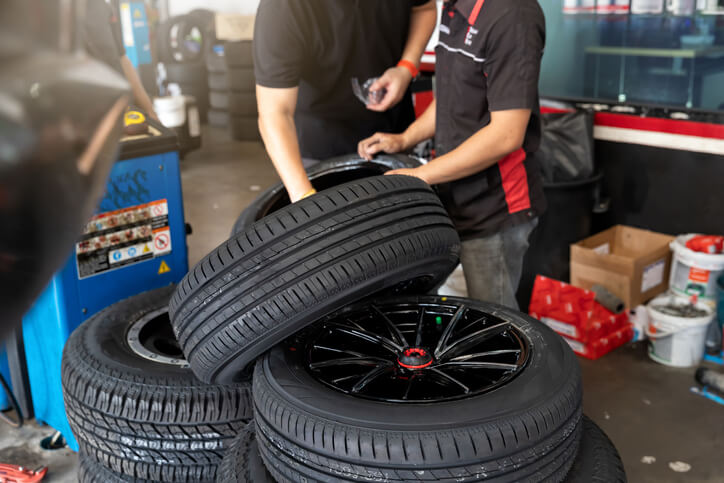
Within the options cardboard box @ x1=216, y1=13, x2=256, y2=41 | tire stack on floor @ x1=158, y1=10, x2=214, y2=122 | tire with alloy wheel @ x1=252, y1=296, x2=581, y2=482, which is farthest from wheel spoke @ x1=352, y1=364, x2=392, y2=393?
tire stack on floor @ x1=158, y1=10, x2=214, y2=122

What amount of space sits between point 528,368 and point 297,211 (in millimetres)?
560

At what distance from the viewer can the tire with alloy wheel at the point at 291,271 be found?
4.55ft

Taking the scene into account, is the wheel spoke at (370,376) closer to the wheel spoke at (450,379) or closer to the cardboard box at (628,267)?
the wheel spoke at (450,379)

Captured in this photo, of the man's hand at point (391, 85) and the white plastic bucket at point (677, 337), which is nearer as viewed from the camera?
the man's hand at point (391, 85)

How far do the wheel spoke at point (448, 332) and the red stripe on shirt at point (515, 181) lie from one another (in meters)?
0.42

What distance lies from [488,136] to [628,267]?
1.71 m

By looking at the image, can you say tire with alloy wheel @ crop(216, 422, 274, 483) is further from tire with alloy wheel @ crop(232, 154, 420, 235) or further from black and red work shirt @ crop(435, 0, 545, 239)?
black and red work shirt @ crop(435, 0, 545, 239)

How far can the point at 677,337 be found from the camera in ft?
9.57

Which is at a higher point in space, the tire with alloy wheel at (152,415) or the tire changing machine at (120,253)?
the tire changing machine at (120,253)

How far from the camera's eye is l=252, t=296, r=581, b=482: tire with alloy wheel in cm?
120

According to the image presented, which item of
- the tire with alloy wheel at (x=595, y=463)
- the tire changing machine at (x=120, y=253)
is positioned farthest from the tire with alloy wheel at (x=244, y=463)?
the tire changing machine at (x=120, y=253)

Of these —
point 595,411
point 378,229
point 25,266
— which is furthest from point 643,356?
point 25,266

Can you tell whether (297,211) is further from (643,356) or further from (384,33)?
(643,356)

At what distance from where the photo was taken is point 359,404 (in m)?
1.28
